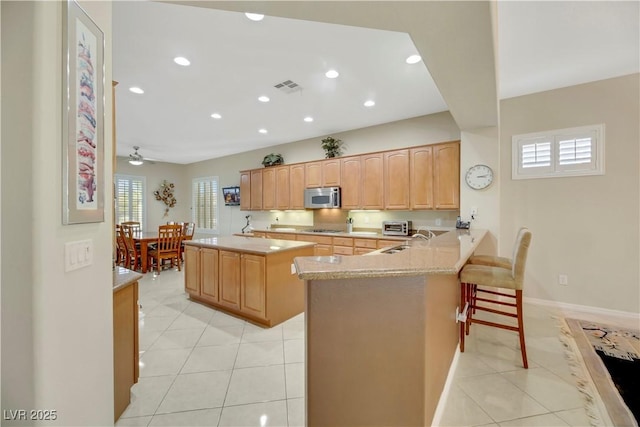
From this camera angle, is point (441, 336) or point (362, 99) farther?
point (362, 99)

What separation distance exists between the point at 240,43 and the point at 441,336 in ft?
9.23

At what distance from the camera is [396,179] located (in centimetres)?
430

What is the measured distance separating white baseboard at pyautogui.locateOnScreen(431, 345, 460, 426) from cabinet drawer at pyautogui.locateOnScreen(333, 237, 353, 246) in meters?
2.36

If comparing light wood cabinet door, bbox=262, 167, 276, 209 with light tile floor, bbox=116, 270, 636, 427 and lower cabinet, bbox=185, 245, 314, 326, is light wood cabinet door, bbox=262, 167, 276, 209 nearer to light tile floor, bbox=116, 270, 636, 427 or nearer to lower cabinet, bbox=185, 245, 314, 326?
lower cabinet, bbox=185, 245, 314, 326

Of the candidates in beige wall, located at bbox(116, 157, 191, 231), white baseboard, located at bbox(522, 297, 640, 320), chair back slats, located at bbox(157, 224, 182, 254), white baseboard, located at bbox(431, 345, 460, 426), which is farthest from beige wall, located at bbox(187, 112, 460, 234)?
white baseboard, located at bbox(431, 345, 460, 426)

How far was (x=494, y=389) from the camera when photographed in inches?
75.9

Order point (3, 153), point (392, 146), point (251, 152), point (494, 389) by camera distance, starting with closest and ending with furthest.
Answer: point (3, 153), point (494, 389), point (392, 146), point (251, 152)

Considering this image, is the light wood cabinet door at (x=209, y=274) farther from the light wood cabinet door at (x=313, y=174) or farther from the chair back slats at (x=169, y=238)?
the light wood cabinet door at (x=313, y=174)

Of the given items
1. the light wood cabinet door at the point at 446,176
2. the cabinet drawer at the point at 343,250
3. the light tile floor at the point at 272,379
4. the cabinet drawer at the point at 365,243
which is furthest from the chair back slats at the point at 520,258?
the cabinet drawer at the point at 343,250

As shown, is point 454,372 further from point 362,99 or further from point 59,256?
point 362,99

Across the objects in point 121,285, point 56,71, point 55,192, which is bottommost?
point 121,285

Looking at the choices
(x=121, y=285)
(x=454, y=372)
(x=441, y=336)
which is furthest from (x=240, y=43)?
(x=454, y=372)

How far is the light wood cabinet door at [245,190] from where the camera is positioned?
21.2ft

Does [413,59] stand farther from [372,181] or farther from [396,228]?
[396,228]
